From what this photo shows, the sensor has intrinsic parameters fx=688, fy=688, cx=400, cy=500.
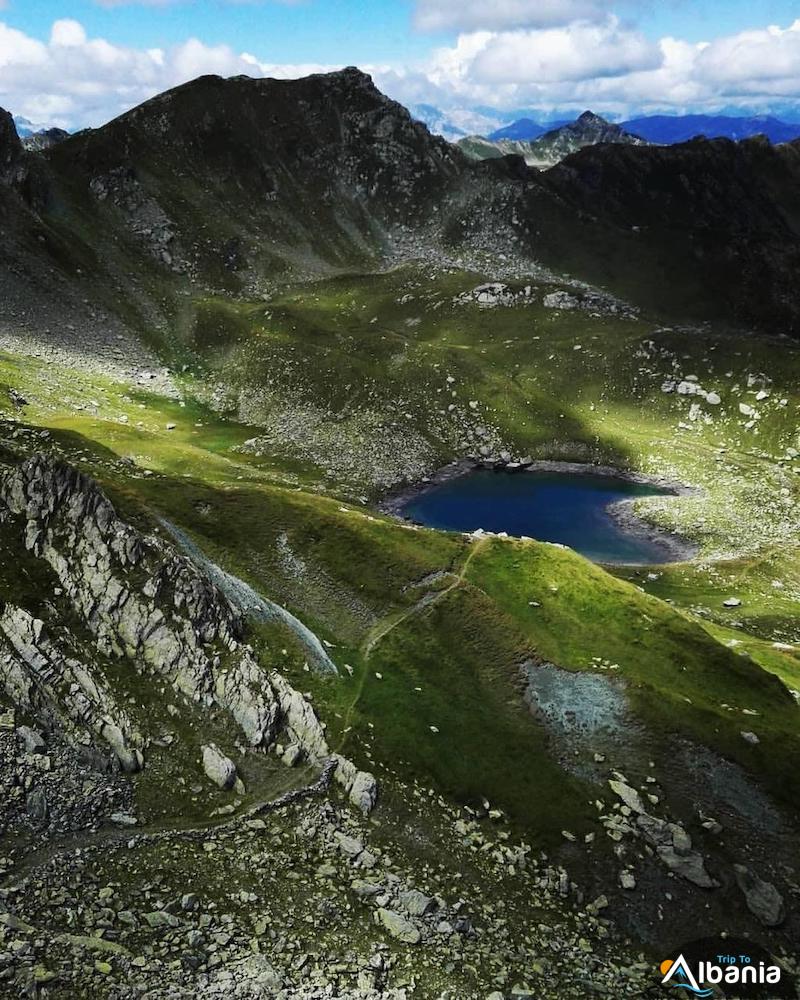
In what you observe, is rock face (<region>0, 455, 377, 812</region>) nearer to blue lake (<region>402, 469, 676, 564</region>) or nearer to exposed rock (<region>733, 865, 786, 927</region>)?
exposed rock (<region>733, 865, 786, 927</region>)

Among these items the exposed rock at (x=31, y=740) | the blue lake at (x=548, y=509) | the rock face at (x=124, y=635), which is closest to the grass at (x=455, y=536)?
the rock face at (x=124, y=635)

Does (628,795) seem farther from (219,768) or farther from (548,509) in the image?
(548,509)

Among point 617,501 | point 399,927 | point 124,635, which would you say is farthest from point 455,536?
point 617,501

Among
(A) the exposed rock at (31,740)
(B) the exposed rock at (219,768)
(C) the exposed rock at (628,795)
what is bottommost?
(C) the exposed rock at (628,795)

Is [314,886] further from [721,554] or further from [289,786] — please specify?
[721,554]

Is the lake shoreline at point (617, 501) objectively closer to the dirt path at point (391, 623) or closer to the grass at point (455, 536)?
the grass at point (455, 536)

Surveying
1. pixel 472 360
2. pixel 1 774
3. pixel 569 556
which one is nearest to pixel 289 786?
pixel 1 774
